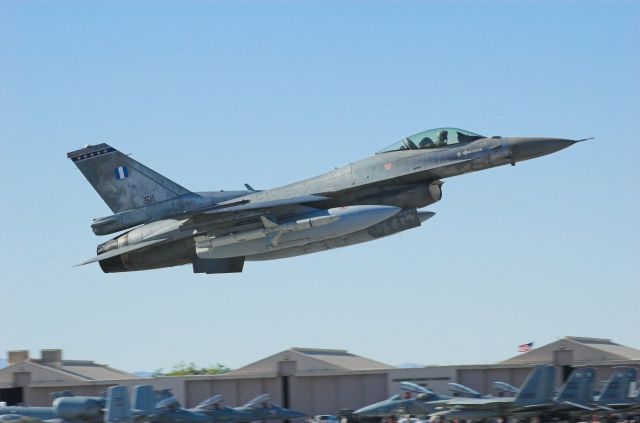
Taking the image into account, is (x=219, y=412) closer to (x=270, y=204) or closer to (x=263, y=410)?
(x=263, y=410)

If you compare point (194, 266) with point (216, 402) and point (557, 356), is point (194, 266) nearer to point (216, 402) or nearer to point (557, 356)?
point (216, 402)

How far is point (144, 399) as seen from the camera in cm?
3153

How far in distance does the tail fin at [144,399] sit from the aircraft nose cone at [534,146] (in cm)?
1292

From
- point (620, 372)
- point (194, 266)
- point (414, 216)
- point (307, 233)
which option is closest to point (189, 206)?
point (194, 266)

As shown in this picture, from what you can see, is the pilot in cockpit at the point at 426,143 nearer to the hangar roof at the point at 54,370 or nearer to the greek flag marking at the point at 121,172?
the greek flag marking at the point at 121,172

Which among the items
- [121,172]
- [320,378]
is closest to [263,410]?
[320,378]

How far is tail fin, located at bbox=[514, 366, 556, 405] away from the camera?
31.9m

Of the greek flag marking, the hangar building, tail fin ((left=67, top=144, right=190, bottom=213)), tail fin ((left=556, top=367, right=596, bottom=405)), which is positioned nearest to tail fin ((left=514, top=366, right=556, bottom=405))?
tail fin ((left=556, top=367, right=596, bottom=405))

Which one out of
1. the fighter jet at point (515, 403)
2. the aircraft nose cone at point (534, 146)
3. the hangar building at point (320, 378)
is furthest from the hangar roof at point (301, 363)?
the aircraft nose cone at point (534, 146)

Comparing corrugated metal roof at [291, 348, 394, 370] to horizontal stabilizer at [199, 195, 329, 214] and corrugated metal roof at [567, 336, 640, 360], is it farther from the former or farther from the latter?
horizontal stabilizer at [199, 195, 329, 214]

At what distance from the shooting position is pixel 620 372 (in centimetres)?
3450

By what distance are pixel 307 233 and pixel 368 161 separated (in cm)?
267

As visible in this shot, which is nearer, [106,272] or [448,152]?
[448,152]

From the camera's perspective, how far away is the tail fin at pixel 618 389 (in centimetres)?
3441
